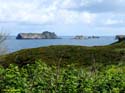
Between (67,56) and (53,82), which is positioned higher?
(53,82)

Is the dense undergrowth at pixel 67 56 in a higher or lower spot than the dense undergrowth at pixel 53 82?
lower

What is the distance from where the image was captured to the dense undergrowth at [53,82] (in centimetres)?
1113

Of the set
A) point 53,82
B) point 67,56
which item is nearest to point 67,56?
point 67,56

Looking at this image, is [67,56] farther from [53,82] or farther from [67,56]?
[53,82]

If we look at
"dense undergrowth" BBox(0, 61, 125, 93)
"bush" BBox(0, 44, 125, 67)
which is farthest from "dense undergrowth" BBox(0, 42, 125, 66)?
"dense undergrowth" BBox(0, 61, 125, 93)

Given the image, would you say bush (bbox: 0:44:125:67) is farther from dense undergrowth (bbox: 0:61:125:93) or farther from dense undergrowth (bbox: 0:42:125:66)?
dense undergrowth (bbox: 0:61:125:93)

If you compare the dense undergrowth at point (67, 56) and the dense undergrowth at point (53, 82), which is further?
the dense undergrowth at point (67, 56)

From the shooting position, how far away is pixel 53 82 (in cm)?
1144

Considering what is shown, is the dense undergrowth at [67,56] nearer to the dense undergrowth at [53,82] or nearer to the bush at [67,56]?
the bush at [67,56]

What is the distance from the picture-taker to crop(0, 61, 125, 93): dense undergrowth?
11.1m

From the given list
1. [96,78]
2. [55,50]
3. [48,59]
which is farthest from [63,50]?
[96,78]

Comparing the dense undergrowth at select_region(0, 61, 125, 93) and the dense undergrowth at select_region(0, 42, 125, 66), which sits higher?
the dense undergrowth at select_region(0, 61, 125, 93)

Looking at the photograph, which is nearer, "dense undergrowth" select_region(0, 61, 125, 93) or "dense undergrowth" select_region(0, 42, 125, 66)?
"dense undergrowth" select_region(0, 61, 125, 93)

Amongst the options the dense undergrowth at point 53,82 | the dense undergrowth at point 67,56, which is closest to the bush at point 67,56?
the dense undergrowth at point 67,56
